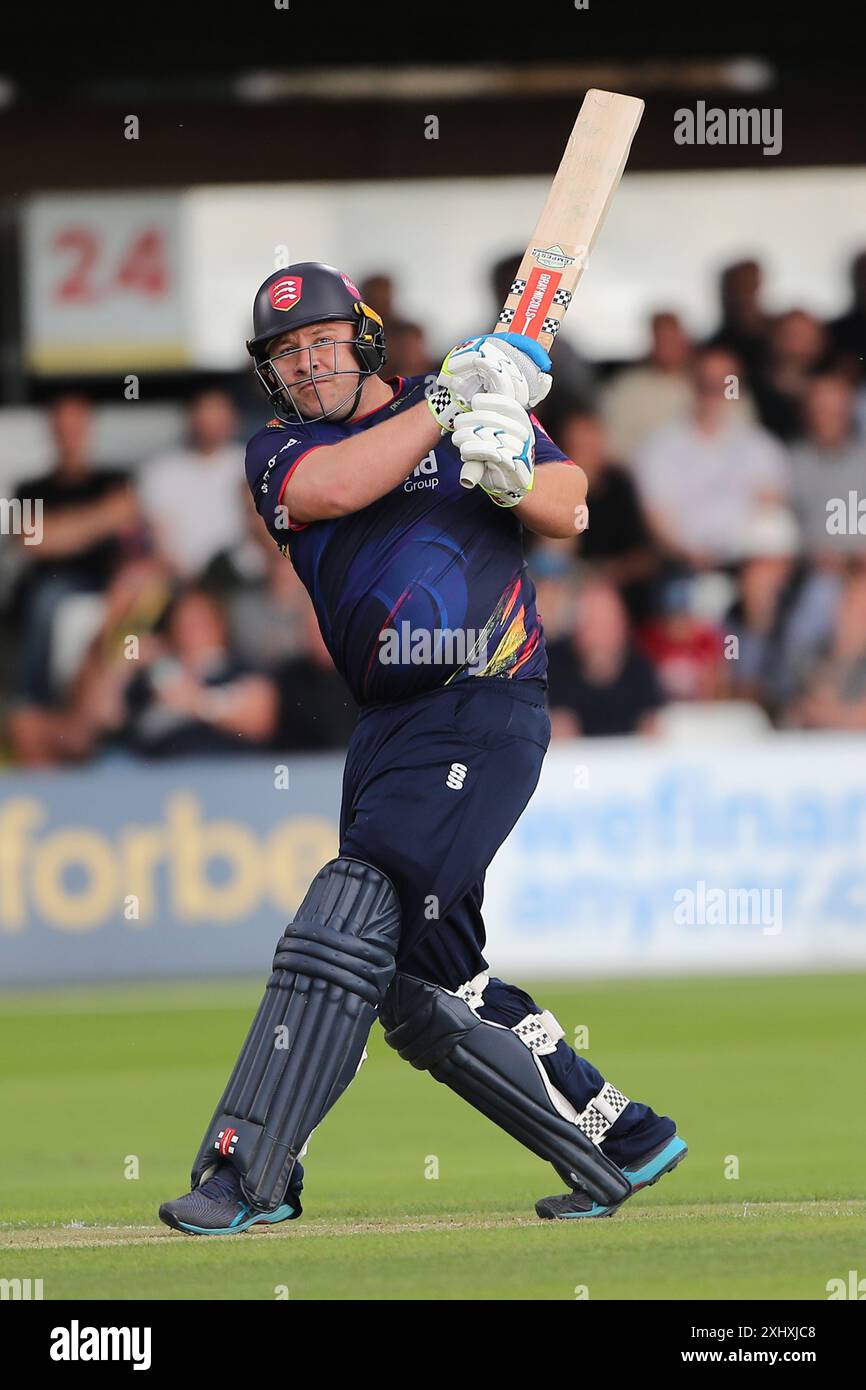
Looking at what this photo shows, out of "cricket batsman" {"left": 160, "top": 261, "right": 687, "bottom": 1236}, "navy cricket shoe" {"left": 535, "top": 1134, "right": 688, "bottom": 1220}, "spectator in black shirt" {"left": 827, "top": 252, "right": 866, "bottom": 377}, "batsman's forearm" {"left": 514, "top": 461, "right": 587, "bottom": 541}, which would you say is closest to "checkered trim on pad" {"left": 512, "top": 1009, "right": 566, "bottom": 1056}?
"cricket batsman" {"left": 160, "top": 261, "right": 687, "bottom": 1236}

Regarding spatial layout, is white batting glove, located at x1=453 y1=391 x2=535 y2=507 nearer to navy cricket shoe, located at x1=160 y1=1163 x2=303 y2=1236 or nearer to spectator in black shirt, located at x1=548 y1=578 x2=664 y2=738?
navy cricket shoe, located at x1=160 y1=1163 x2=303 y2=1236

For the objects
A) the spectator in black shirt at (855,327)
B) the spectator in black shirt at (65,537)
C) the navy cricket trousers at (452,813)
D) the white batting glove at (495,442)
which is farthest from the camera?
the spectator in black shirt at (855,327)

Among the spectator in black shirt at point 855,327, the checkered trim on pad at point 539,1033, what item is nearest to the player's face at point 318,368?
the checkered trim on pad at point 539,1033

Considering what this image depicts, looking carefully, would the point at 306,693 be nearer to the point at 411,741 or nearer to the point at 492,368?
the point at 411,741

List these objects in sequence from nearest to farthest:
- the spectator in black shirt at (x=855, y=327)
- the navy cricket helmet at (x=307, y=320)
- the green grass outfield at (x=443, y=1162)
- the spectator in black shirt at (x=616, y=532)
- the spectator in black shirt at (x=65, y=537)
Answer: the green grass outfield at (x=443, y=1162) < the navy cricket helmet at (x=307, y=320) < the spectator in black shirt at (x=65, y=537) < the spectator in black shirt at (x=616, y=532) < the spectator in black shirt at (x=855, y=327)

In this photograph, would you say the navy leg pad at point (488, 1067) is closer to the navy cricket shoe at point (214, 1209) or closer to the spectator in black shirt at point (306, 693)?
the navy cricket shoe at point (214, 1209)

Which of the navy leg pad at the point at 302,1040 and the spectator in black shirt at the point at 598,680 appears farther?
the spectator in black shirt at the point at 598,680

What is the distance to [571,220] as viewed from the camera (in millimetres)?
5367

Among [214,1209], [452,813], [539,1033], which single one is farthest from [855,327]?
[214,1209]

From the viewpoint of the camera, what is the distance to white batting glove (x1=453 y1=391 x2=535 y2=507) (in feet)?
15.3

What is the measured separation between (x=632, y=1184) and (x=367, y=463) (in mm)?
1805

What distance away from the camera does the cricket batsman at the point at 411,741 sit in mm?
4730

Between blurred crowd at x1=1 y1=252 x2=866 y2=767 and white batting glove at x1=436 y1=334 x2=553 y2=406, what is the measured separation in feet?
22.1

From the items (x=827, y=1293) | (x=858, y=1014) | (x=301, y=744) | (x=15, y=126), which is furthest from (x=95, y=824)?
(x=827, y=1293)
